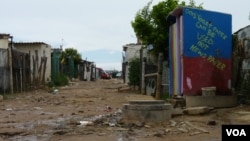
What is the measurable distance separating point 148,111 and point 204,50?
3415 millimetres

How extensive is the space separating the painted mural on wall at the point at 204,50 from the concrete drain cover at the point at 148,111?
2483mm

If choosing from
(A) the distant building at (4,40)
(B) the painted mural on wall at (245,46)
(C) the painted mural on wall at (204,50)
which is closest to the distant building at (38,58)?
(A) the distant building at (4,40)

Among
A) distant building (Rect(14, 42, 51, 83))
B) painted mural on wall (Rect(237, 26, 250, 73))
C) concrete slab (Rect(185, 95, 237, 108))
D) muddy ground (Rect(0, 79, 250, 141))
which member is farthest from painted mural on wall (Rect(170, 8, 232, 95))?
distant building (Rect(14, 42, 51, 83))

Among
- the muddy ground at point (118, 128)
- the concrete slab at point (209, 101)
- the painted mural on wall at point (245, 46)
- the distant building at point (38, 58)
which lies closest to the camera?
the muddy ground at point (118, 128)

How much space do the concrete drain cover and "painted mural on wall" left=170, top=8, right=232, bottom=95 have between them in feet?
8.15

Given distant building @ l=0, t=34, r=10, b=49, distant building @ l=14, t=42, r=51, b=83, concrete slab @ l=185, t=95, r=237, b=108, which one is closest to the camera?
concrete slab @ l=185, t=95, r=237, b=108

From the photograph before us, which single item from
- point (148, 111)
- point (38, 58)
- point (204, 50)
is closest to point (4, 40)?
point (38, 58)

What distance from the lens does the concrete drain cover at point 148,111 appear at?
8.64 meters

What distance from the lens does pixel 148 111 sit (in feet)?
28.3

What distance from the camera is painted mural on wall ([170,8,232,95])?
440 inches

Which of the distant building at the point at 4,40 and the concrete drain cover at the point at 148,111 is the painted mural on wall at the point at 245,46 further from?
the distant building at the point at 4,40

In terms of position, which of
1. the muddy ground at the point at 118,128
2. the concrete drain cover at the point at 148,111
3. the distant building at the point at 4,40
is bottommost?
the muddy ground at the point at 118,128

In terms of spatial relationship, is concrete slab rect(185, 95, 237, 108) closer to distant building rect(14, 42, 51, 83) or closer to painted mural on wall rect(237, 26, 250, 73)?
painted mural on wall rect(237, 26, 250, 73)

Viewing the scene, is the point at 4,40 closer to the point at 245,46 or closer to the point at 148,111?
the point at 245,46
